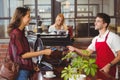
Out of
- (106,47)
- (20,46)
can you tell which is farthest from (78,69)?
(106,47)

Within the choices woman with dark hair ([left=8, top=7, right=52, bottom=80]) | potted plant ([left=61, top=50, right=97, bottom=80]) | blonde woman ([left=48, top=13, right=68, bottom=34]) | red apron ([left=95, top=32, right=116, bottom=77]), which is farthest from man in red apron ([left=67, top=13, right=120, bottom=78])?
blonde woman ([left=48, top=13, right=68, bottom=34])

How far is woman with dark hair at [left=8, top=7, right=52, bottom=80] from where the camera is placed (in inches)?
103

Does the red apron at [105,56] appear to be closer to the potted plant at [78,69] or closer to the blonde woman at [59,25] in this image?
the potted plant at [78,69]

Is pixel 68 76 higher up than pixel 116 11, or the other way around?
pixel 116 11

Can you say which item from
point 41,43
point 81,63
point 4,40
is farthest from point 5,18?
point 81,63

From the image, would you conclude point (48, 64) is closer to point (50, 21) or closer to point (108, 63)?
point (108, 63)

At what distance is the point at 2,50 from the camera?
17.1 ft

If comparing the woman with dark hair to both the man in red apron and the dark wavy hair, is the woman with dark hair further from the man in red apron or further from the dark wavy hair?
the man in red apron

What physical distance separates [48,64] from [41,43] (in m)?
0.23

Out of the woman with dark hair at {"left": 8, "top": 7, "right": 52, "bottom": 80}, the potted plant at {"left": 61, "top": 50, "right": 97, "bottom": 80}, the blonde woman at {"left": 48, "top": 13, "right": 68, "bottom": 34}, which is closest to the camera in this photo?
the potted plant at {"left": 61, "top": 50, "right": 97, "bottom": 80}

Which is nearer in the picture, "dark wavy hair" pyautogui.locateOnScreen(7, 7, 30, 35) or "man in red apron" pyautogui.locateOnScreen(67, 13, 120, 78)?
"dark wavy hair" pyautogui.locateOnScreen(7, 7, 30, 35)

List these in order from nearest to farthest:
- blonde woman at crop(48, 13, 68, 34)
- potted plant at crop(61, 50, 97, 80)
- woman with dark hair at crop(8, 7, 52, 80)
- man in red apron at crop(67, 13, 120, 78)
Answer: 1. potted plant at crop(61, 50, 97, 80)
2. woman with dark hair at crop(8, 7, 52, 80)
3. man in red apron at crop(67, 13, 120, 78)
4. blonde woman at crop(48, 13, 68, 34)

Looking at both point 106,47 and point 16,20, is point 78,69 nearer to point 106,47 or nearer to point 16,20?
point 16,20

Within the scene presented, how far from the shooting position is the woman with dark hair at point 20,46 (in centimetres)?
262
